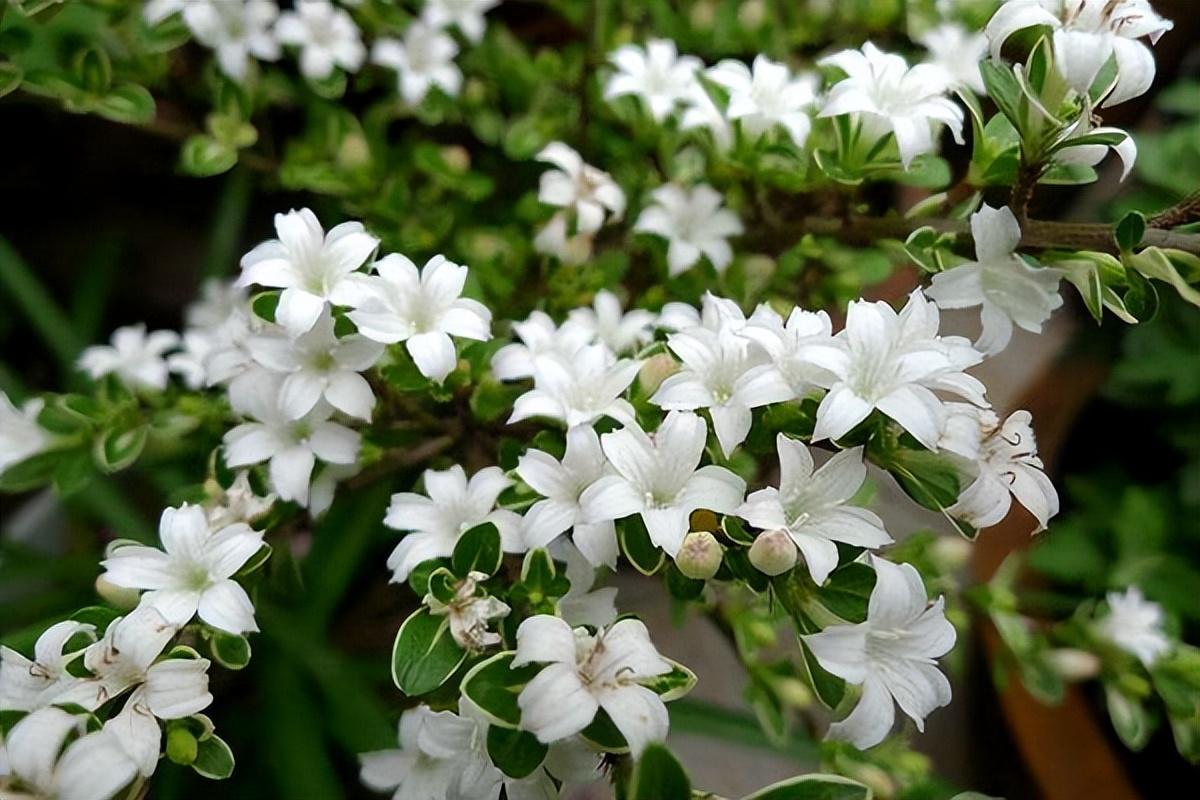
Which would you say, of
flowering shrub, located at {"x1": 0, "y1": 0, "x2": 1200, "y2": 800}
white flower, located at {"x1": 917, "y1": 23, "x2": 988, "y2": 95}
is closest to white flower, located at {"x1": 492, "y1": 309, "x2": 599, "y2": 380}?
flowering shrub, located at {"x1": 0, "y1": 0, "x2": 1200, "y2": 800}


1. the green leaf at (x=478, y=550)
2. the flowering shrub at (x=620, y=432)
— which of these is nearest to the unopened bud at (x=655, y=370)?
the flowering shrub at (x=620, y=432)

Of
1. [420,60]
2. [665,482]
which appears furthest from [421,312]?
[420,60]

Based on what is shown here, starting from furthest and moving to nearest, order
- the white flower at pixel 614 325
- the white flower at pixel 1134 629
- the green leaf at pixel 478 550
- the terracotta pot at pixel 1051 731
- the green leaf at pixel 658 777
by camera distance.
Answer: the terracotta pot at pixel 1051 731 < the white flower at pixel 1134 629 < the white flower at pixel 614 325 < the green leaf at pixel 478 550 < the green leaf at pixel 658 777

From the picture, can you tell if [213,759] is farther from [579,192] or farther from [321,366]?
[579,192]

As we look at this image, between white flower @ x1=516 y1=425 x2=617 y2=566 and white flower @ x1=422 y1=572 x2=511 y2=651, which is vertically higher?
white flower @ x1=516 y1=425 x2=617 y2=566

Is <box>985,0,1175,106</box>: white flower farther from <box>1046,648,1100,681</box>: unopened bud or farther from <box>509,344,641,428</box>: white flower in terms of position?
<box>1046,648,1100,681</box>: unopened bud

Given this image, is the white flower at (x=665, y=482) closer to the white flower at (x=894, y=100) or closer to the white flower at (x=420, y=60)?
the white flower at (x=894, y=100)

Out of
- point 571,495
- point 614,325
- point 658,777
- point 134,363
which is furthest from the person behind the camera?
point 134,363
